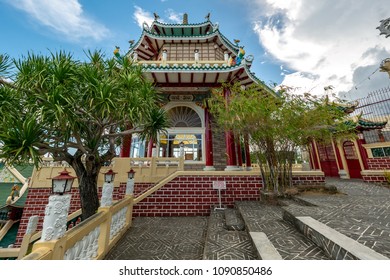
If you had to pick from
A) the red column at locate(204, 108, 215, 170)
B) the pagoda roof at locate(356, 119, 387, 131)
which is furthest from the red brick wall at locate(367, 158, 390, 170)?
the red column at locate(204, 108, 215, 170)

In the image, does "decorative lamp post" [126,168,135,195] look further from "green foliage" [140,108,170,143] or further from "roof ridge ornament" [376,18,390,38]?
"roof ridge ornament" [376,18,390,38]

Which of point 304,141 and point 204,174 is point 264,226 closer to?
point 204,174

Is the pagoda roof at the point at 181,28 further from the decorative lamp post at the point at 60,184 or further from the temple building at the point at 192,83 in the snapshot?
the decorative lamp post at the point at 60,184

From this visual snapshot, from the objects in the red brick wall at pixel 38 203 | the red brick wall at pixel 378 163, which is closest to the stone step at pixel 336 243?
the red brick wall at pixel 38 203

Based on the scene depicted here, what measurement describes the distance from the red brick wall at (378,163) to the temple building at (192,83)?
21.8 feet

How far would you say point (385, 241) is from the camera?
2248 millimetres

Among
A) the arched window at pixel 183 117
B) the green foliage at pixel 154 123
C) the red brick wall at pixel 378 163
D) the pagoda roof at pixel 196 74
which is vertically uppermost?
the pagoda roof at pixel 196 74

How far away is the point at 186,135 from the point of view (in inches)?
412

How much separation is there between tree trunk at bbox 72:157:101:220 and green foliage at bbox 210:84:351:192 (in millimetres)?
4522

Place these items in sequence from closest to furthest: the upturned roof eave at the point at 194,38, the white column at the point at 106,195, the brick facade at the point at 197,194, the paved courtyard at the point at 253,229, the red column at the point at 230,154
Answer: the paved courtyard at the point at 253,229 < the white column at the point at 106,195 < the brick facade at the point at 197,194 < the red column at the point at 230,154 < the upturned roof eave at the point at 194,38

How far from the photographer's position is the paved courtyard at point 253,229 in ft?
8.18

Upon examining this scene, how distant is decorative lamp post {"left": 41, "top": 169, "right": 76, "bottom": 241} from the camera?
2150 millimetres

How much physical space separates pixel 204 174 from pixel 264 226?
131 inches
